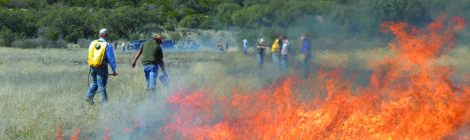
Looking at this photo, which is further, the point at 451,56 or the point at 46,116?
the point at 451,56

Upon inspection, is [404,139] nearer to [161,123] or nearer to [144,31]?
[161,123]

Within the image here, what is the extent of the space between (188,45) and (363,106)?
113ft

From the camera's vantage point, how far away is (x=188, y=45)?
40.0 meters

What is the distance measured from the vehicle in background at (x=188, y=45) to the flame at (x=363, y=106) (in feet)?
98.3

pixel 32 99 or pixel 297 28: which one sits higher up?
pixel 297 28

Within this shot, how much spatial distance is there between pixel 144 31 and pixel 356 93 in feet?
160

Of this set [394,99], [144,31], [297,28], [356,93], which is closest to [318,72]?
[297,28]

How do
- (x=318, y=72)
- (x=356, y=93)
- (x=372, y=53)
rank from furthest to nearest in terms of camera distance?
(x=318, y=72) → (x=372, y=53) → (x=356, y=93)

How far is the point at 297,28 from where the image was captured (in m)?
10.3

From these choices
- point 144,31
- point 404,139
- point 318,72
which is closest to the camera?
point 404,139

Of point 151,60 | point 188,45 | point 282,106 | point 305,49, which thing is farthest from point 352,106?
point 188,45

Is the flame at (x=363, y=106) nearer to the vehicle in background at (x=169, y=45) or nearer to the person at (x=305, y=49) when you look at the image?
the person at (x=305, y=49)

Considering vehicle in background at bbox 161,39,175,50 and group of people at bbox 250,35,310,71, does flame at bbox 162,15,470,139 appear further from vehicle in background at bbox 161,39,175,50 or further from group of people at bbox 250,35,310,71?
vehicle in background at bbox 161,39,175,50

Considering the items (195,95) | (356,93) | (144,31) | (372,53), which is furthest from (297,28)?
(144,31)
